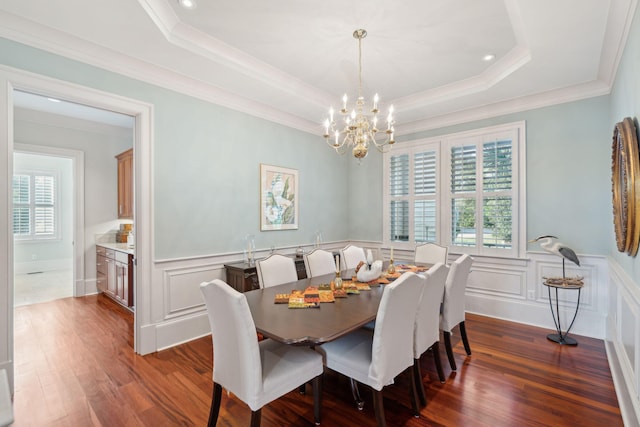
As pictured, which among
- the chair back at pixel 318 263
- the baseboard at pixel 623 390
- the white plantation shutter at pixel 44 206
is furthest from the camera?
the white plantation shutter at pixel 44 206

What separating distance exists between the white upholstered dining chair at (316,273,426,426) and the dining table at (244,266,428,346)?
0.15 meters

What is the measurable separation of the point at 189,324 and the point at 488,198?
157 inches

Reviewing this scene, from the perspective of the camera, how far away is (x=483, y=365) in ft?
8.75

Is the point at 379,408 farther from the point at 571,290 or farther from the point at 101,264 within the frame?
the point at 101,264

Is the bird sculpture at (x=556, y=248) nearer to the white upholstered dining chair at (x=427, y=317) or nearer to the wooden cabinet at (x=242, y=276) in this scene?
the white upholstered dining chair at (x=427, y=317)

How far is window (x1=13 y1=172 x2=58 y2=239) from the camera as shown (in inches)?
260

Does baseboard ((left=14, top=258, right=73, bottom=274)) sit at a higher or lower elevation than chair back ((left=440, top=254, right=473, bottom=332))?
lower

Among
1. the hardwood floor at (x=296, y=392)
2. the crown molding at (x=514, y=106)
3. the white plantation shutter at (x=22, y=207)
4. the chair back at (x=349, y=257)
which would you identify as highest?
the crown molding at (x=514, y=106)

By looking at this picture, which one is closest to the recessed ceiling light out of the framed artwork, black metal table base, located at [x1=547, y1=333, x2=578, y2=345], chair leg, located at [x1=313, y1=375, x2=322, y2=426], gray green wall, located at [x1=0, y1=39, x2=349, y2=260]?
gray green wall, located at [x1=0, y1=39, x2=349, y2=260]

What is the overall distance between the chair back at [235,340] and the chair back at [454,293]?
1758mm

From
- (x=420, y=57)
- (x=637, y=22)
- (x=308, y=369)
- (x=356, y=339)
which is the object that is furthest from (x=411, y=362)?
(x=420, y=57)

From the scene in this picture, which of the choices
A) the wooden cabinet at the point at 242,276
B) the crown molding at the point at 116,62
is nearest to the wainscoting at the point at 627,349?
the wooden cabinet at the point at 242,276

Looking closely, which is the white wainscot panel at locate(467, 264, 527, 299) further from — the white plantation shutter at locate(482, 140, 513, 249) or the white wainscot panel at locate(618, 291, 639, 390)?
the white wainscot panel at locate(618, 291, 639, 390)

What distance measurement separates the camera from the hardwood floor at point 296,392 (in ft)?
6.50
